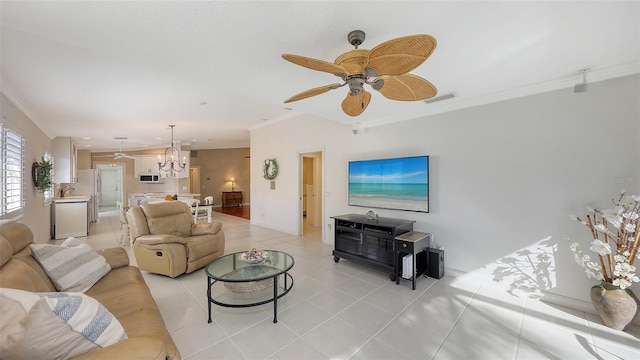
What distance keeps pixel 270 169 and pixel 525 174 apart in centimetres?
519

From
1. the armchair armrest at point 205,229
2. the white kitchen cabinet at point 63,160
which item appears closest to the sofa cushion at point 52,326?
the armchair armrest at point 205,229

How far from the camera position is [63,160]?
23.3ft

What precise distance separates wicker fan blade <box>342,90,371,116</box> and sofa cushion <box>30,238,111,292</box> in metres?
2.68

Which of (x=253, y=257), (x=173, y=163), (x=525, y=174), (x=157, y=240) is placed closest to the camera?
(x=253, y=257)

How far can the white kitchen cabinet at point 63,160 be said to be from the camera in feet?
22.8

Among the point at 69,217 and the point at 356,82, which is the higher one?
the point at 356,82

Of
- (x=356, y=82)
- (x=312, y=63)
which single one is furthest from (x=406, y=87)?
(x=312, y=63)

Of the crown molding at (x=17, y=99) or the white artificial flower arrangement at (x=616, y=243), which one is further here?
the crown molding at (x=17, y=99)

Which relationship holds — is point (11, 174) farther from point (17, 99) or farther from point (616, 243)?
point (616, 243)

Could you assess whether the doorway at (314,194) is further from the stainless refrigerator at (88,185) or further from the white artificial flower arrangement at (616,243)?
the stainless refrigerator at (88,185)

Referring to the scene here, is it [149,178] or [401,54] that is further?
[149,178]

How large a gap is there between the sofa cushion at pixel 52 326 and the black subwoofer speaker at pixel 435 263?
133 inches

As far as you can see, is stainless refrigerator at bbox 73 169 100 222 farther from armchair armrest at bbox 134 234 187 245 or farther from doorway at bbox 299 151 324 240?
doorway at bbox 299 151 324 240

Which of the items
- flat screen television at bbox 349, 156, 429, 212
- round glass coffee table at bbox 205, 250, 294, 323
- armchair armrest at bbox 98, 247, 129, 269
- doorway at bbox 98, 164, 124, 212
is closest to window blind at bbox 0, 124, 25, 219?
armchair armrest at bbox 98, 247, 129, 269
